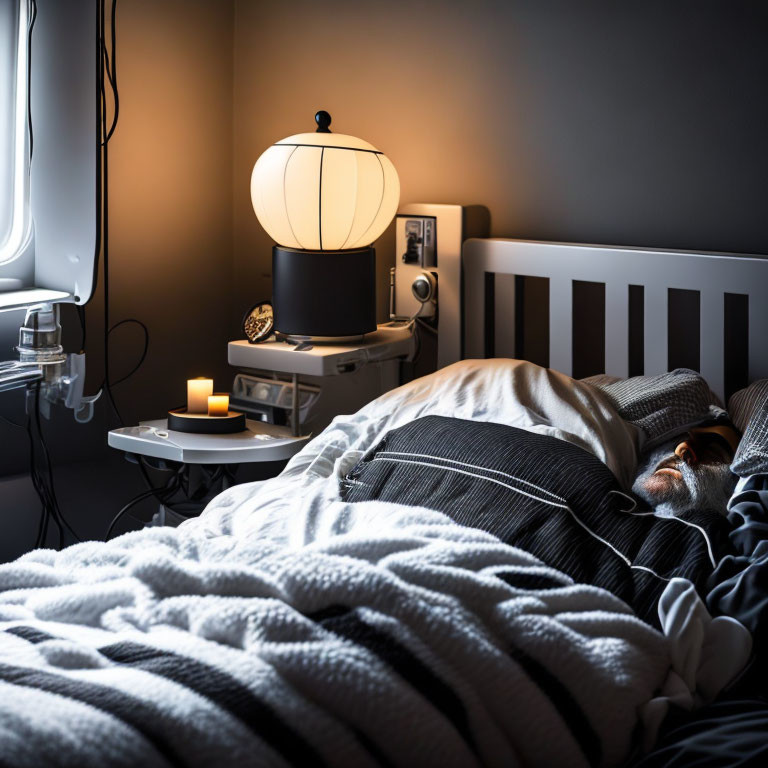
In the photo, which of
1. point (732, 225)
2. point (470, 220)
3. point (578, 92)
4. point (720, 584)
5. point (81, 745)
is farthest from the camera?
point (470, 220)

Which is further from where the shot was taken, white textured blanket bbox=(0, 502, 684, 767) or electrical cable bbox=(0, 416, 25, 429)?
electrical cable bbox=(0, 416, 25, 429)

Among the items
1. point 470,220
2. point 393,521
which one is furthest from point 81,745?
point 470,220

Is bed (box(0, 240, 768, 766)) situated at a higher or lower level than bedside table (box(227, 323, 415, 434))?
lower

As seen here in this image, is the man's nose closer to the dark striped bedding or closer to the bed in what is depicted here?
the bed

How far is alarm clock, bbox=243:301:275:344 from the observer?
2.45 metres

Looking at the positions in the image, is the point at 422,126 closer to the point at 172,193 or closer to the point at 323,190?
the point at 323,190

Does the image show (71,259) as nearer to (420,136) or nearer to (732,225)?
(420,136)

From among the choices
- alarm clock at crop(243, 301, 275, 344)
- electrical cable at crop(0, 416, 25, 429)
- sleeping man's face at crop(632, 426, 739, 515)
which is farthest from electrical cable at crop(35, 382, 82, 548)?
sleeping man's face at crop(632, 426, 739, 515)

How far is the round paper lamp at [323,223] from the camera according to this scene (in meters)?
2.26

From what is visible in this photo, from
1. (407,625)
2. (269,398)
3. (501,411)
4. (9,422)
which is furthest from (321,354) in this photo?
(407,625)

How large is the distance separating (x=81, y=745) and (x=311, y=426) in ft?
5.09

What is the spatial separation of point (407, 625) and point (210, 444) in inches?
49.6

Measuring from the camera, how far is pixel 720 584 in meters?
1.29

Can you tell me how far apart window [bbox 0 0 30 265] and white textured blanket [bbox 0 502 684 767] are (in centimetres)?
137
